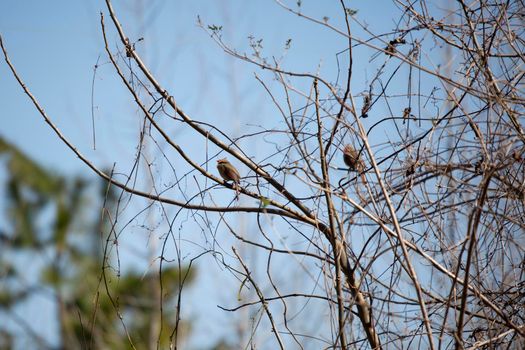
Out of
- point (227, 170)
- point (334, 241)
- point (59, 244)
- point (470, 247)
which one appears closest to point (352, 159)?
point (334, 241)

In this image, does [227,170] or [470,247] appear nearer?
[470,247]

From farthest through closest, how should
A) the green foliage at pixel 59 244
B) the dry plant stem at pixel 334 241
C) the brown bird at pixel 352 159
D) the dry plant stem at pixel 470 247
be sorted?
the green foliage at pixel 59 244 < the brown bird at pixel 352 159 < the dry plant stem at pixel 334 241 < the dry plant stem at pixel 470 247

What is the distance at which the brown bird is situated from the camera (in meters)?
2.72

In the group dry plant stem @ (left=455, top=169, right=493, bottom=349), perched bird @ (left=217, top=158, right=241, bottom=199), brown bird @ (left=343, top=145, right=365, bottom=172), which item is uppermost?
perched bird @ (left=217, top=158, right=241, bottom=199)

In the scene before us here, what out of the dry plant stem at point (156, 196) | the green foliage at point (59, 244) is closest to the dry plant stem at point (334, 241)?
the dry plant stem at point (156, 196)

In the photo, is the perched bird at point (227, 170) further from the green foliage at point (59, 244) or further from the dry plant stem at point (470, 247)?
the green foliage at point (59, 244)

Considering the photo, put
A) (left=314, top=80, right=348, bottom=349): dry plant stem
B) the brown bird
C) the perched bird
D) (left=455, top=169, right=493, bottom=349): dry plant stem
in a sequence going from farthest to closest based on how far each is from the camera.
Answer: the perched bird → the brown bird → (left=314, top=80, right=348, bottom=349): dry plant stem → (left=455, top=169, right=493, bottom=349): dry plant stem

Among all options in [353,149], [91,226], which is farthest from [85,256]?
[353,149]

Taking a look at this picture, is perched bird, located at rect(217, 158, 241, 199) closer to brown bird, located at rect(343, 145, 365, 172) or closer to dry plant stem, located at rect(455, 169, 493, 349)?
brown bird, located at rect(343, 145, 365, 172)

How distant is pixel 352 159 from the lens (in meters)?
2.86

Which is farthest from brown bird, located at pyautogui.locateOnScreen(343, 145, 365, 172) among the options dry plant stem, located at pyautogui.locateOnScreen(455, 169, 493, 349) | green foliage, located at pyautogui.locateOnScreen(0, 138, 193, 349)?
green foliage, located at pyautogui.locateOnScreen(0, 138, 193, 349)

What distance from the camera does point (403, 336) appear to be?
2.48 metres

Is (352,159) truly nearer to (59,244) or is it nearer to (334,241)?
(334,241)

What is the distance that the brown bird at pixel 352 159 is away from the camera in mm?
2723
